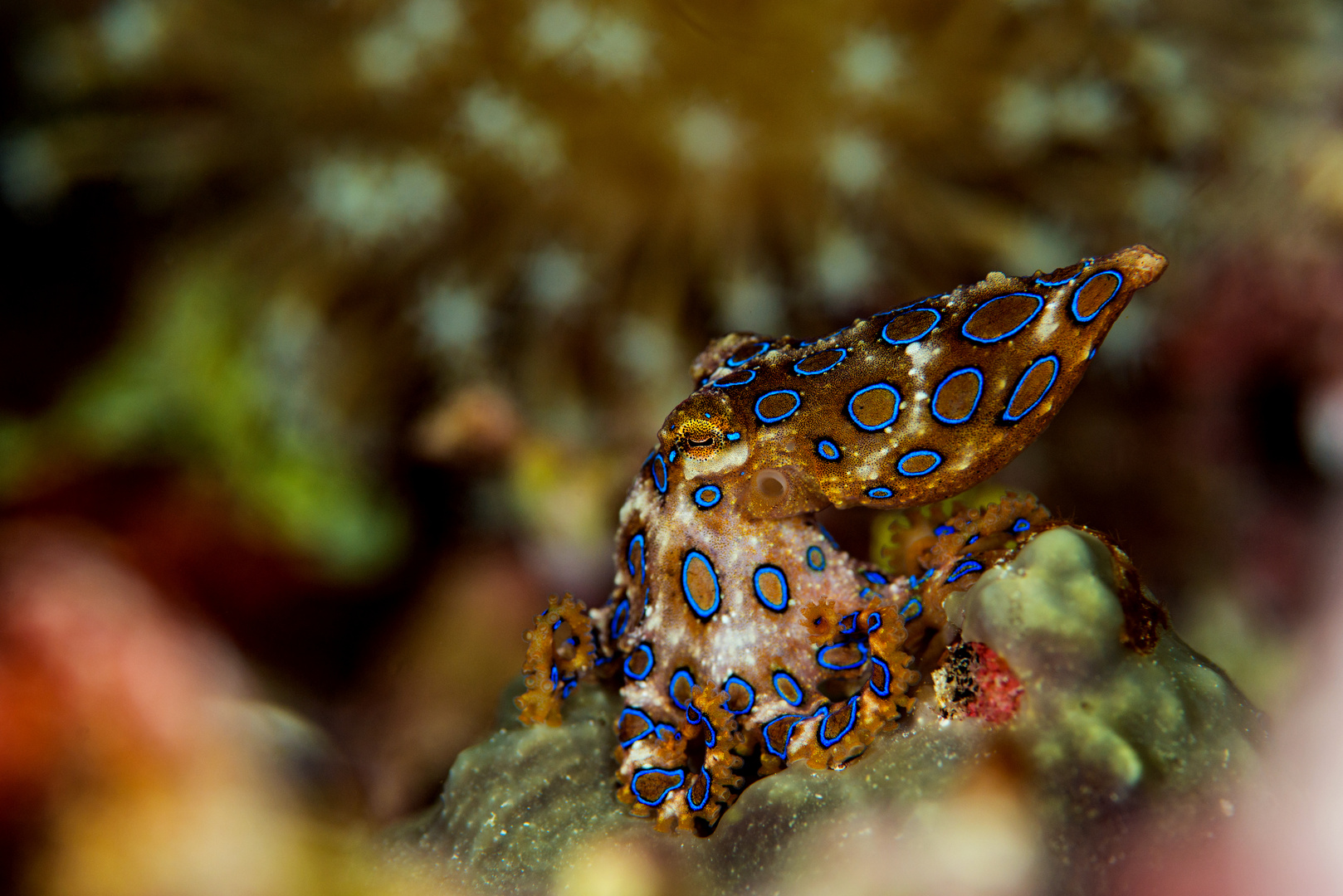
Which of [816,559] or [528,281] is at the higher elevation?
[528,281]

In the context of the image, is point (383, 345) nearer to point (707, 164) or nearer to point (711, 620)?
point (707, 164)

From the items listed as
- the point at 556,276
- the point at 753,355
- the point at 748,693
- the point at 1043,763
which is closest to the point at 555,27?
the point at 556,276

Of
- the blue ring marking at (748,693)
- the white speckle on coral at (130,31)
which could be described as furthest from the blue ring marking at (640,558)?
the white speckle on coral at (130,31)

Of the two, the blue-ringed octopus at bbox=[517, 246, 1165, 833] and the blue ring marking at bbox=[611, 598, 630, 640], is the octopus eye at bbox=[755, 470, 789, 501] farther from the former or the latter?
the blue ring marking at bbox=[611, 598, 630, 640]

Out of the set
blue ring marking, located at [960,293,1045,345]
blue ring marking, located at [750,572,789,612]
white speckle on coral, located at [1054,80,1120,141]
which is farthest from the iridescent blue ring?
white speckle on coral, located at [1054,80,1120,141]

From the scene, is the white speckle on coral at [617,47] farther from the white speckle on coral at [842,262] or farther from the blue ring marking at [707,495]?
the blue ring marking at [707,495]

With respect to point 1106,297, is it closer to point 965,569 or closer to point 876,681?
point 965,569
